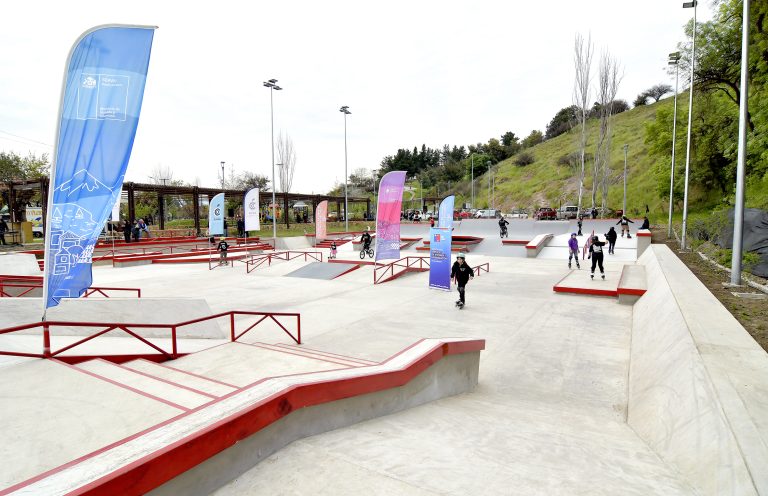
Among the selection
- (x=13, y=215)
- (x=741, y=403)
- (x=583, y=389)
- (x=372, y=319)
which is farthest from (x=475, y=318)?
(x=13, y=215)

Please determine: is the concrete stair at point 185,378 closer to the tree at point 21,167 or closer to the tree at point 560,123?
the tree at point 21,167

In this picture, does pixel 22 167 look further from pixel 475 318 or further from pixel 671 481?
pixel 671 481

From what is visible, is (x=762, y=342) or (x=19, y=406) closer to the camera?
(x=19, y=406)

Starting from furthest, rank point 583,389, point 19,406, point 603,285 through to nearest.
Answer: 1. point 603,285
2. point 583,389
3. point 19,406

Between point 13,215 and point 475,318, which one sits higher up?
point 13,215

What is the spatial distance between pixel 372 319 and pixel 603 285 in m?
8.73

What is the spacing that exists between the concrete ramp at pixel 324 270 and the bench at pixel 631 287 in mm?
10937

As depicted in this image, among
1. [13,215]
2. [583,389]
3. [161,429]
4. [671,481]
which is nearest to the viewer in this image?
[161,429]

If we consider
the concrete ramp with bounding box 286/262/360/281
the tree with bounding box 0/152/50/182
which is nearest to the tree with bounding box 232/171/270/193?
the tree with bounding box 0/152/50/182

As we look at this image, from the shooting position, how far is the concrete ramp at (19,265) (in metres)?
15.2

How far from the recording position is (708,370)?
14.4 feet

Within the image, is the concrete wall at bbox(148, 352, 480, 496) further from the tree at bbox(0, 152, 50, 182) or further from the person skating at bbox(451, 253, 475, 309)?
the tree at bbox(0, 152, 50, 182)

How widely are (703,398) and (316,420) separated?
375 cm

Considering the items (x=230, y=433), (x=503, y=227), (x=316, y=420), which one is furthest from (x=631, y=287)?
(x=503, y=227)
